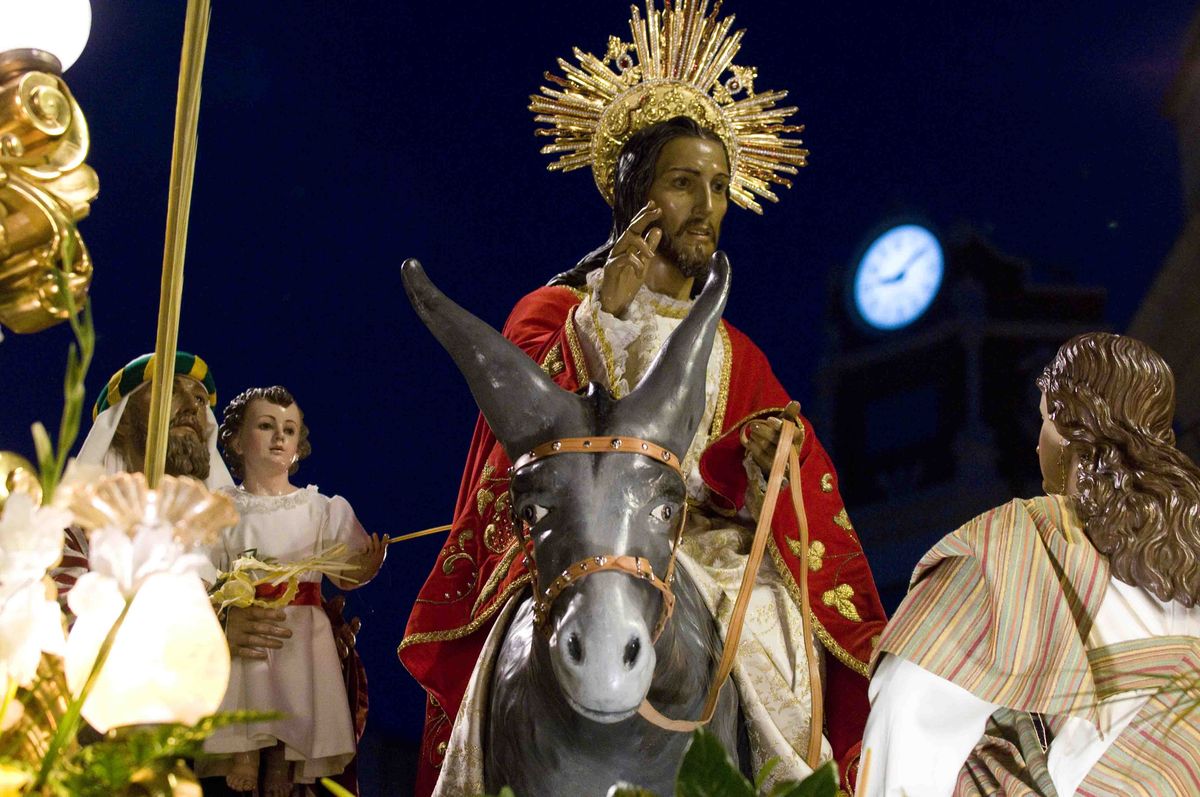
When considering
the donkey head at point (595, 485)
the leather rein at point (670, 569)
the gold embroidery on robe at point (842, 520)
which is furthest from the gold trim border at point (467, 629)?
the gold embroidery on robe at point (842, 520)

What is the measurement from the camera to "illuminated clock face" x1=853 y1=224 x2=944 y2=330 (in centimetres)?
672

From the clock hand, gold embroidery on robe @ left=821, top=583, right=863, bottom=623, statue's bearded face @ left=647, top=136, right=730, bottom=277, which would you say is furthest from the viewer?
the clock hand

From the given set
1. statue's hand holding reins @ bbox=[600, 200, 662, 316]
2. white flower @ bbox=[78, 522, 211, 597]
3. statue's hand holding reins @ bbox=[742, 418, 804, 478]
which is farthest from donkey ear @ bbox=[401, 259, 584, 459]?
white flower @ bbox=[78, 522, 211, 597]

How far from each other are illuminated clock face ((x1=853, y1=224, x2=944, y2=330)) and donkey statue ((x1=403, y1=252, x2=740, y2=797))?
12.6 ft

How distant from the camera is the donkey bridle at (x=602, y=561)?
8.48 ft

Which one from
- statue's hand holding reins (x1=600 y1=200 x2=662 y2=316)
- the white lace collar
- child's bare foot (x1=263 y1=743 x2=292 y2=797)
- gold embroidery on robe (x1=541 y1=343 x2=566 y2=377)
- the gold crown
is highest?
the gold crown

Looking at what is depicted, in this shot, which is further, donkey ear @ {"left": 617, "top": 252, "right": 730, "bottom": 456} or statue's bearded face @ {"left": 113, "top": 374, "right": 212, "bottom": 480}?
statue's bearded face @ {"left": 113, "top": 374, "right": 212, "bottom": 480}

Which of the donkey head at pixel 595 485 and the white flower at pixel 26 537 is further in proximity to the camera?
the donkey head at pixel 595 485

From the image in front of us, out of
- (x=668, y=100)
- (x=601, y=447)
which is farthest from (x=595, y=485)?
(x=668, y=100)

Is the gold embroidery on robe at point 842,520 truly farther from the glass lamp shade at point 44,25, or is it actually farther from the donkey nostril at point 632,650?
the glass lamp shade at point 44,25

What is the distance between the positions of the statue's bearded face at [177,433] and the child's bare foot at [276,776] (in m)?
0.76

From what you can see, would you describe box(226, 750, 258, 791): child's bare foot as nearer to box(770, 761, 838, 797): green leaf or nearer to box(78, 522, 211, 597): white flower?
box(78, 522, 211, 597): white flower

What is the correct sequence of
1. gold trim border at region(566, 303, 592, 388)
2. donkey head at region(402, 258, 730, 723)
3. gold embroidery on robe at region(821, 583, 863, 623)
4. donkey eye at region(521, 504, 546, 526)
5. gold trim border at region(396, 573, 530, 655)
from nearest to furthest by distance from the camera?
donkey head at region(402, 258, 730, 723), donkey eye at region(521, 504, 546, 526), gold trim border at region(396, 573, 530, 655), gold embroidery on robe at region(821, 583, 863, 623), gold trim border at region(566, 303, 592, 388)

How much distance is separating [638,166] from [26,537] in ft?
8.99
